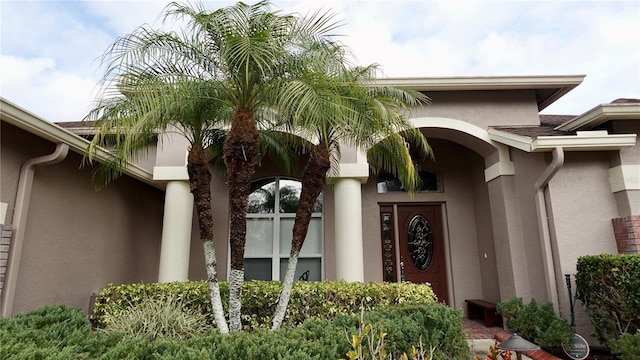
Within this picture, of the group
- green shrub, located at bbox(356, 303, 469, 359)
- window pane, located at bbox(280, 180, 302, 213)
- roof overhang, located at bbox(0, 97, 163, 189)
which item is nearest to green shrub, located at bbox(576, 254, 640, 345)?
green shrub, located at bbox(356, 303, 469, 359)

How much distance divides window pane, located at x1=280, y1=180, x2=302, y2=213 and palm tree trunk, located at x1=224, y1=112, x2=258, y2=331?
387 centimetres

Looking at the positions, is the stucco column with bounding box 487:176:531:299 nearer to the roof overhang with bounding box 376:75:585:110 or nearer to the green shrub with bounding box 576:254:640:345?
the green shrub with bounding box 576:254:640:345

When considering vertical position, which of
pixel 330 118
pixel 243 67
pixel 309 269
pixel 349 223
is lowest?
pixel 309 269

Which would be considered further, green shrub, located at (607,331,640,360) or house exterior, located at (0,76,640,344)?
house exterior, located at (0,76,640,344)

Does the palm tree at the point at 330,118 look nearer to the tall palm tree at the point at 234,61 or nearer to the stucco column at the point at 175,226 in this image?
the tall palm tree at the point at 234,61

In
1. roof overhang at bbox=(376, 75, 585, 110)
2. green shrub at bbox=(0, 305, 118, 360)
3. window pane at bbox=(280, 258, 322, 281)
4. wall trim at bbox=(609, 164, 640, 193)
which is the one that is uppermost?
roof overhang at bbox=(376, 75, 585, 110)

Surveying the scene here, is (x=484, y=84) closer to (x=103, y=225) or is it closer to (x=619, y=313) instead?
(x=619, y=313)

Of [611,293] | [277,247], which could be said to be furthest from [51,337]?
[611,293]

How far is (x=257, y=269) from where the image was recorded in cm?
823

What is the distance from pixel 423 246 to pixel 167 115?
6773 millimetres

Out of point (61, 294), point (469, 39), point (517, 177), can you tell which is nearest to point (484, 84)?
point (517, 177)

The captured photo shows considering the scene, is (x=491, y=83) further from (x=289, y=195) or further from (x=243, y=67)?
(x=243, y=67)

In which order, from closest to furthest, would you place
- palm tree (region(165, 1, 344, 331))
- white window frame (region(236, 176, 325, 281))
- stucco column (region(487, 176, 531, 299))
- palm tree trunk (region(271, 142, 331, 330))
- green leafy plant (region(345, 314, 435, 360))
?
green leafy plant (region(345, 314, 435, 360)), palm tree (region(165, 1, 344, 331)), palm tree trunk (region(271, 142, 331, 330)), stucco column (region(487, 176, 531, 299)), white window frame (region(236, 176, 325, 281))

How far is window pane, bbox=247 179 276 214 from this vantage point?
859cm
